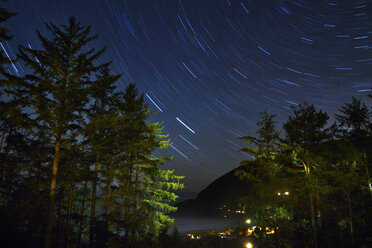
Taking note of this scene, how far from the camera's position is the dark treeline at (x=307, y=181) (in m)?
15.3

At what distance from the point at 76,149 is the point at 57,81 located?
11.4 ft

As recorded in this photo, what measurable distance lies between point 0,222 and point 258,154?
16.8 m

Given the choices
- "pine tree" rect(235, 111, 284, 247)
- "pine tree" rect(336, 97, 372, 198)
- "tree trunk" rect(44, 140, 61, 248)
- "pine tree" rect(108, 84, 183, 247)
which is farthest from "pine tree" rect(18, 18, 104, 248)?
"pine tree" rect(336, 97, 372, 198)

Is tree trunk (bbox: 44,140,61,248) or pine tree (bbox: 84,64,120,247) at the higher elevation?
pine tree (bbox: 84,64,120,247)

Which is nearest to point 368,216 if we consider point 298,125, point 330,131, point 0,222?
point 330,131

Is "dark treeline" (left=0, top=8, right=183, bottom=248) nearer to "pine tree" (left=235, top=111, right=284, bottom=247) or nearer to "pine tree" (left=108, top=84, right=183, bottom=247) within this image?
"pine tree" (left=108, top=84, right=183, bottom=247)

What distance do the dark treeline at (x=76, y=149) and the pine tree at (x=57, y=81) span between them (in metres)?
0.04

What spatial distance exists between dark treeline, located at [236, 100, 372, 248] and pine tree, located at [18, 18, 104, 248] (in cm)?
1245

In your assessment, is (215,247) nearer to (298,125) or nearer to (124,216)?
(124,216)

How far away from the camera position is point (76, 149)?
1023 centimetres

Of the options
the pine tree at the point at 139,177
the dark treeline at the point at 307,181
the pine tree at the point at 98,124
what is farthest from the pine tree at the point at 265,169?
the pine tree at the point at 98,124

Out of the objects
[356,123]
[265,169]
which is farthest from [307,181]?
[356,123]

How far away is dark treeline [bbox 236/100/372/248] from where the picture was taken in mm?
15273

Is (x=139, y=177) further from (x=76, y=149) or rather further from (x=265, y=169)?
(x=265, y=169)
